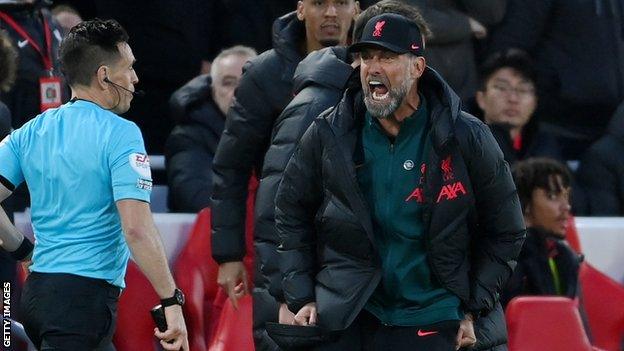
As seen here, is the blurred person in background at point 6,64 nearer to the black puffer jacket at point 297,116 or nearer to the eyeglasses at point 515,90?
the black puffer jacket at point 297,116

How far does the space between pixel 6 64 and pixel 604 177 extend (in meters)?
3.19

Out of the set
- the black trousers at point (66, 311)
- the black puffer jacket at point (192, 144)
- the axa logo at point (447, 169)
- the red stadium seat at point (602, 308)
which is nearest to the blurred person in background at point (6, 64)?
the black puffer jacket at point (192, 144)

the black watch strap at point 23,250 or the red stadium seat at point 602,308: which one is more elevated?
the black watch strap at point 23,250

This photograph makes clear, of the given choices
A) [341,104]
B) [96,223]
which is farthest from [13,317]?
[341,104]

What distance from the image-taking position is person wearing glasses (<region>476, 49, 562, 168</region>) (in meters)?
8.88

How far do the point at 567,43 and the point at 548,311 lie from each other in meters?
2.53

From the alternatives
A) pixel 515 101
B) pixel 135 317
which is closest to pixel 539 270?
pixel 515 101

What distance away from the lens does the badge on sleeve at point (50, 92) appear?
26.8 ft

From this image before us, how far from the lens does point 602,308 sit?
7883mm

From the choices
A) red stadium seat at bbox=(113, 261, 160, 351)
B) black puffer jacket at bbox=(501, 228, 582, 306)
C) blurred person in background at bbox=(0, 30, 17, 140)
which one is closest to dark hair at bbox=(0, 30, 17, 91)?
blurred person in background at bbox=(0, 30, 17, 140)

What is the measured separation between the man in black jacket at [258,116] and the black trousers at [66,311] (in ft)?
3.27

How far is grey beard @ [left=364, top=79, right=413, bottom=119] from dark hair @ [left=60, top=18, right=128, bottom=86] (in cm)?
97

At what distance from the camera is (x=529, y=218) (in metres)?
7.80

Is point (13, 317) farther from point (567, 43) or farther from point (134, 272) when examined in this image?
point (567, 43)
